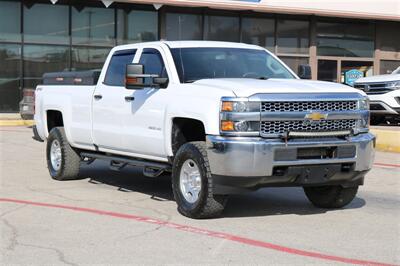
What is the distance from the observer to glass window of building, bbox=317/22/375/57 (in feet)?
88.0

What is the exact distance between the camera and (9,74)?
23109 mm

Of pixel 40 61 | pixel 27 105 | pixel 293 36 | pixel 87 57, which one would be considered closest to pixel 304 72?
pixel 27 105

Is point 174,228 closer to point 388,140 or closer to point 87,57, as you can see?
point 388,140

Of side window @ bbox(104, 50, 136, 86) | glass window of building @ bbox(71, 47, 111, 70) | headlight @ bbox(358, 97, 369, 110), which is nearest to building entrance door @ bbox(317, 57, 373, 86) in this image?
glass window of building @ bbox(71, 47, 111, 70)

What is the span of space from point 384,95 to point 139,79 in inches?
413

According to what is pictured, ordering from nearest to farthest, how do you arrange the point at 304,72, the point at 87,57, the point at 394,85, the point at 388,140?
the point at 304,72 → the point at 388,140 → the point at 394,85 → the point at 87,57

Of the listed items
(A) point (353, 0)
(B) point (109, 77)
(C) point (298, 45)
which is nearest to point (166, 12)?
(C) point (298, 45)

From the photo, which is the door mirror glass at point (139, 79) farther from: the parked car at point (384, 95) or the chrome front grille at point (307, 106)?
the parked car at point (384, 95)

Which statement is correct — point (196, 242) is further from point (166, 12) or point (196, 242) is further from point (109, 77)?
point (166, 12)

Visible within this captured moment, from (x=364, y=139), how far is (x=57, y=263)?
3651 mm

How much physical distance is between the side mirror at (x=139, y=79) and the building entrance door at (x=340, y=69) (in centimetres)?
1984

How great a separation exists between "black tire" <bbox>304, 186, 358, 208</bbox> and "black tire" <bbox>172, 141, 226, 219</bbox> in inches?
61.1

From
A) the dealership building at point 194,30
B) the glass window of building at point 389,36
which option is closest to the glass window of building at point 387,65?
the dealership building at point 194,30

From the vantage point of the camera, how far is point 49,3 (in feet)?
76.8
